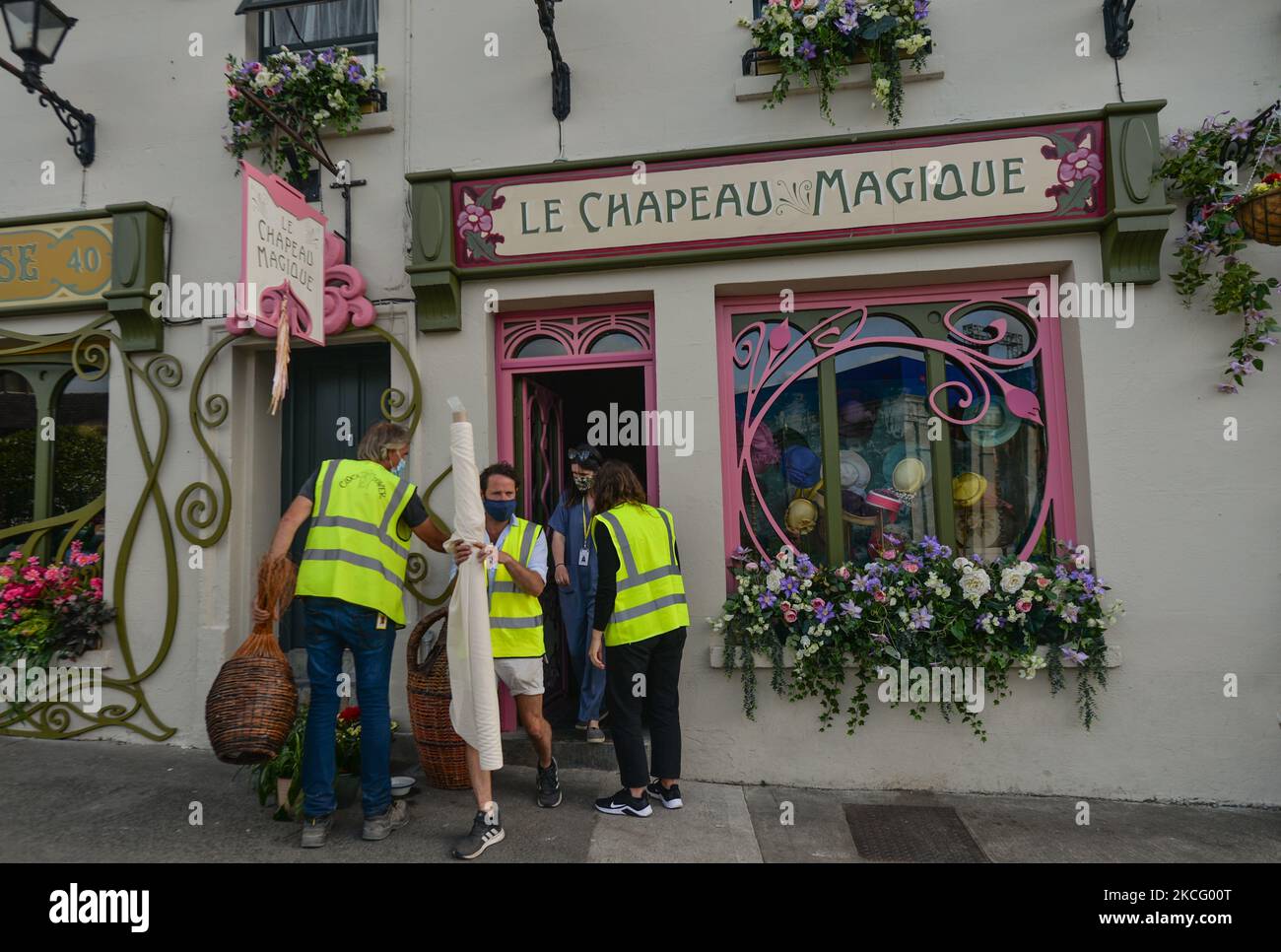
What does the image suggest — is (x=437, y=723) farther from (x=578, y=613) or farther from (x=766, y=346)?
(x=766, y=346)

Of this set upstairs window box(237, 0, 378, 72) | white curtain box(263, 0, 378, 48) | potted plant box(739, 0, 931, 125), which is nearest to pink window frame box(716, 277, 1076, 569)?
potted plant box(739, 0, 931, 125)

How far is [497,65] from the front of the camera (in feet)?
17.2

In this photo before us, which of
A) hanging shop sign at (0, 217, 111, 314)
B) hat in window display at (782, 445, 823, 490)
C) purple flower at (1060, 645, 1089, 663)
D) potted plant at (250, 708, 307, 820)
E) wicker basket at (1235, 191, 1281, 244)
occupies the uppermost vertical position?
hanging shop sign at (0, 217, 111, 314)

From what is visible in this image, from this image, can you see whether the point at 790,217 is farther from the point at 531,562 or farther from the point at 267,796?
the point at 267,796

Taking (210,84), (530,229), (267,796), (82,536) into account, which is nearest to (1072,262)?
(530,229)

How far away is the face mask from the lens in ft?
13.5

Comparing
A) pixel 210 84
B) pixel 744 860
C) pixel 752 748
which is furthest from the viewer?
pixel 210 84

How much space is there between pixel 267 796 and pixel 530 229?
3.61m

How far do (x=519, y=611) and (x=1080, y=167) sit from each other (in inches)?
160

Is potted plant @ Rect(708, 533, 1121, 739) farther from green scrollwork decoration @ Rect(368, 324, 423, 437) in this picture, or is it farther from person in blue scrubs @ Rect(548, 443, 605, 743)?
green scrollwork decoration @ Rect(368, 324, 423, 437)

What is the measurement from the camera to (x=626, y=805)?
4066mm

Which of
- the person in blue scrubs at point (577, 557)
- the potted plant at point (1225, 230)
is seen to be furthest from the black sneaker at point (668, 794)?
the potted plant at point (1225, 230)

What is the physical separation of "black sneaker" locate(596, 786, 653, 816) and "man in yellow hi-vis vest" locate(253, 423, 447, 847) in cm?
106

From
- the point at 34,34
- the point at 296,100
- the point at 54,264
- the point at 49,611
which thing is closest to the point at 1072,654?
the point at 296,100
